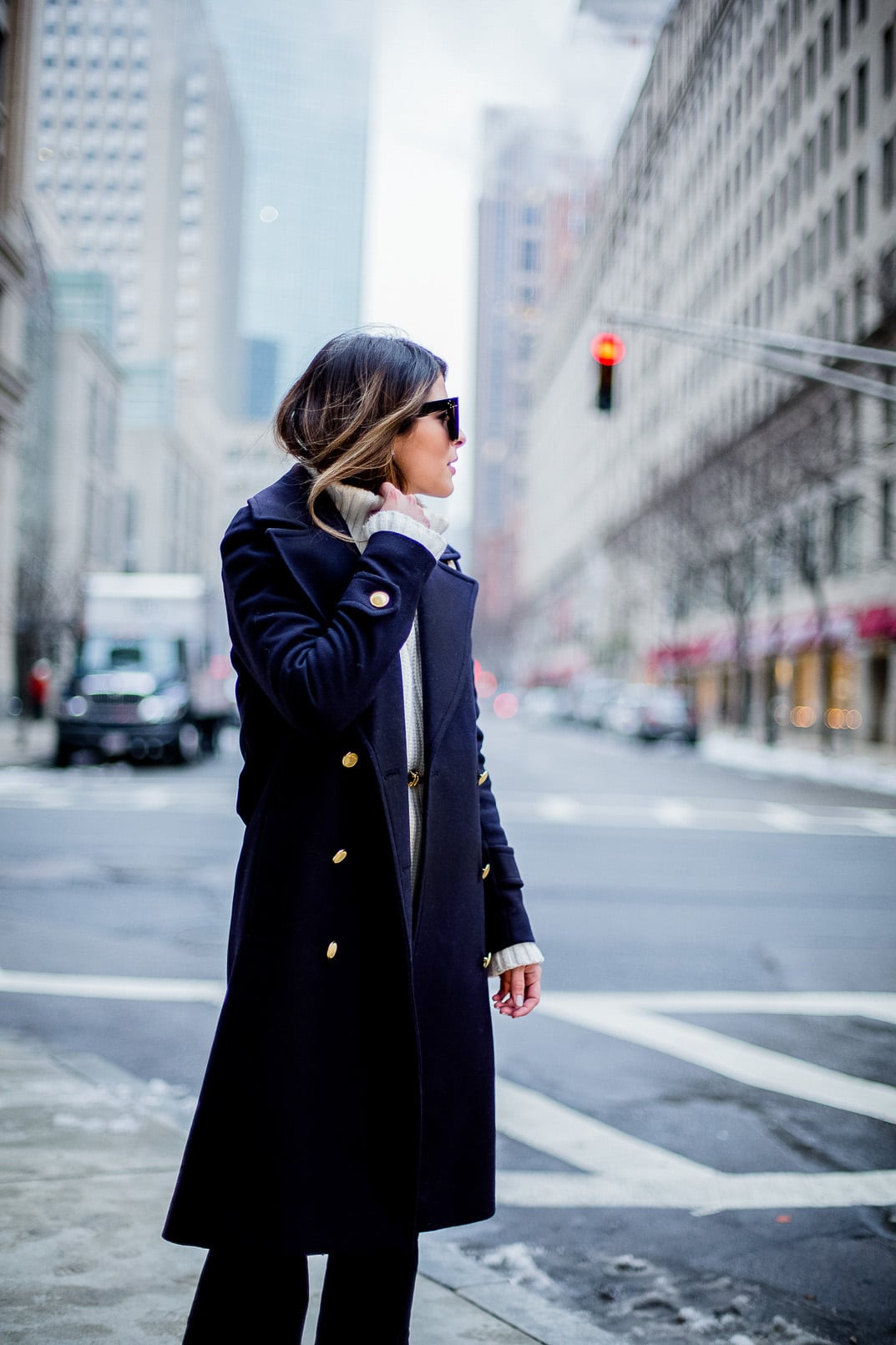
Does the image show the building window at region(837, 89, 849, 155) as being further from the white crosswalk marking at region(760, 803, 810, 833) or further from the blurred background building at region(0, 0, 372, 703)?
the white crosswalk marking at region(760, 803, 810, 833)

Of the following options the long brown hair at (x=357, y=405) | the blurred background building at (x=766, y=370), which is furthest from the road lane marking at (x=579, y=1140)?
the blurred background building at (x=766, y=370)

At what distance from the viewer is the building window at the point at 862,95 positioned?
106 feet

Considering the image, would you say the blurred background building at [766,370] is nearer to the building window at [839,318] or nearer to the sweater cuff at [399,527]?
the building window at [839,318]

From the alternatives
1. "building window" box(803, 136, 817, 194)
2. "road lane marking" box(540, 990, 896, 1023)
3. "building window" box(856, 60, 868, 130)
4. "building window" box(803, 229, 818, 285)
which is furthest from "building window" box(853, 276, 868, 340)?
"road lane marking" box(540, 990, 896, 1023)

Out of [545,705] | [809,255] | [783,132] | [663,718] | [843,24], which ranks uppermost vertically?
[783,132]

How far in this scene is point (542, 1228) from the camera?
3.32 m

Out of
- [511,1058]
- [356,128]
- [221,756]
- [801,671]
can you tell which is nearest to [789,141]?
[801,671]

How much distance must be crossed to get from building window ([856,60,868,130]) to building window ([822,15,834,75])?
2.60 m

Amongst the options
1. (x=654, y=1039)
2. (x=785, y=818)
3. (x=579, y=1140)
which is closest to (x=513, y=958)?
(x=579, y=1140)

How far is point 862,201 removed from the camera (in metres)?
36.7

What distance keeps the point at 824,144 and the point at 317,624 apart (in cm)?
4215

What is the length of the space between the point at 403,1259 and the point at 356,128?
63.4 metres

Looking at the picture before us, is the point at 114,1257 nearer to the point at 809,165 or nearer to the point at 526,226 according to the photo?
the point at 809,165

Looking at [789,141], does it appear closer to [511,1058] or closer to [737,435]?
[737,435]
